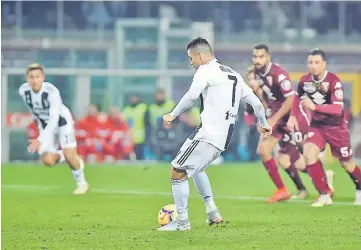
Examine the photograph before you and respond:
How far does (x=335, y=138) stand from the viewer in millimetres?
14484

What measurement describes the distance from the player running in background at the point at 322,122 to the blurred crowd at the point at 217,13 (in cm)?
2654

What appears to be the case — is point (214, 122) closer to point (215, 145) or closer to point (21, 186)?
point (215, 145)

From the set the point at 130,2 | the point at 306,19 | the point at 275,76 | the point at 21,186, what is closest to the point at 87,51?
the point at 130,2

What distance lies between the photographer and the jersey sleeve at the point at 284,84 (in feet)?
48.5

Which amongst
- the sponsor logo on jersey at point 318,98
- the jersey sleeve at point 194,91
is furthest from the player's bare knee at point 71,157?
the jersey sleeve at point 194,91

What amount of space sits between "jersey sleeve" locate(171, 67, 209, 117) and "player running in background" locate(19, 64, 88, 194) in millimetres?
5709

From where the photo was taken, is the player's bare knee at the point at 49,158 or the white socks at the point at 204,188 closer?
the white socks at the point at 204,188

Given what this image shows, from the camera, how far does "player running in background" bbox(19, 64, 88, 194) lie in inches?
639

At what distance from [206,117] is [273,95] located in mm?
4335

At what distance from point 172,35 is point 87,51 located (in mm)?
6685

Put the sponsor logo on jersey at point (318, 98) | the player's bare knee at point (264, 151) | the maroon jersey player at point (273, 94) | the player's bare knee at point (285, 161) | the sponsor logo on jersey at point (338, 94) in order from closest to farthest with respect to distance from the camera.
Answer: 1. the sponsor logo on jersey at point (338, 94)
2. the sponsor logo on jersey at point (318, 98)
3. the maroon jersey player at point (273, 94)
4. the player's bare knee at point (264, 151)
5. the player's bare knee at point (285, 161)

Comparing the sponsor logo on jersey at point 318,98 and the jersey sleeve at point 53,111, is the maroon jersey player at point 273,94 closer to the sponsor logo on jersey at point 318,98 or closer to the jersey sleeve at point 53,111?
the sponsor logo on jersey at point 318,98

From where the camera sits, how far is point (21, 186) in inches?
751

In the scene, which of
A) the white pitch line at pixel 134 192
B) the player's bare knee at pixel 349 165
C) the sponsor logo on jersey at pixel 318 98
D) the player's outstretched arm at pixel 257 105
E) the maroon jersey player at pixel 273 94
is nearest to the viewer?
the player's outstretched arm at pixel 257 105
